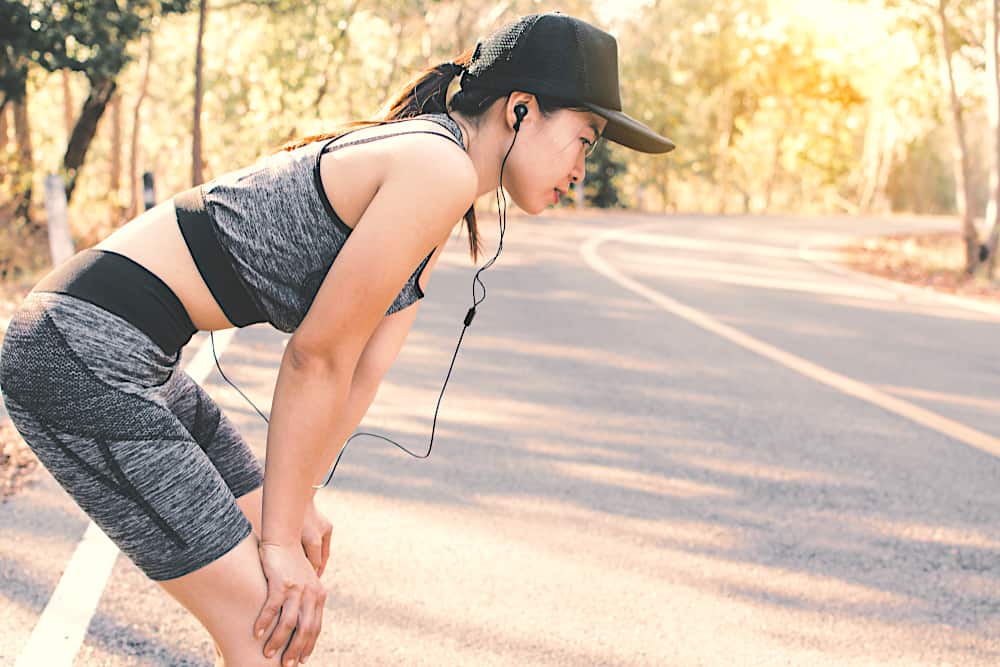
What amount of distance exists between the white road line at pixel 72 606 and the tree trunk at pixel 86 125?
11.4 meters

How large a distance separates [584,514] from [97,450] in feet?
9.34

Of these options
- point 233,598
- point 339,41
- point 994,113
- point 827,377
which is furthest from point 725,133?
point 233,598

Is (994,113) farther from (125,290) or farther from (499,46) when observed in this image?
(125,290)

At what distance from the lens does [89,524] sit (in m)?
4.12

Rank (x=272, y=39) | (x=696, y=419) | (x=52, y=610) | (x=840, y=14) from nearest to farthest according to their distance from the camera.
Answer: (x=52, y=610) < (x=696, y=419) < (x=840, y=14) < (x=272, y=39)

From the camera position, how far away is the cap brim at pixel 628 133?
6.66ft

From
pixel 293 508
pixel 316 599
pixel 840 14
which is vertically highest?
pixel 840 14

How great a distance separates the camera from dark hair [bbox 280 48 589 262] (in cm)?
206

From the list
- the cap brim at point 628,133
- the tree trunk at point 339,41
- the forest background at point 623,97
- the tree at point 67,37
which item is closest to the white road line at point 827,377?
the forest background at point 623,97

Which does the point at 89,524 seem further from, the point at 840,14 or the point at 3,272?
the point at 840,14

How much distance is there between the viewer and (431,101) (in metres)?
2.17

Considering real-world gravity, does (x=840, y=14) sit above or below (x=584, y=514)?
above

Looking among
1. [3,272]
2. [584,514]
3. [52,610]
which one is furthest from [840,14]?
[52,610]

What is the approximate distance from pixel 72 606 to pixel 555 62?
2.36m
